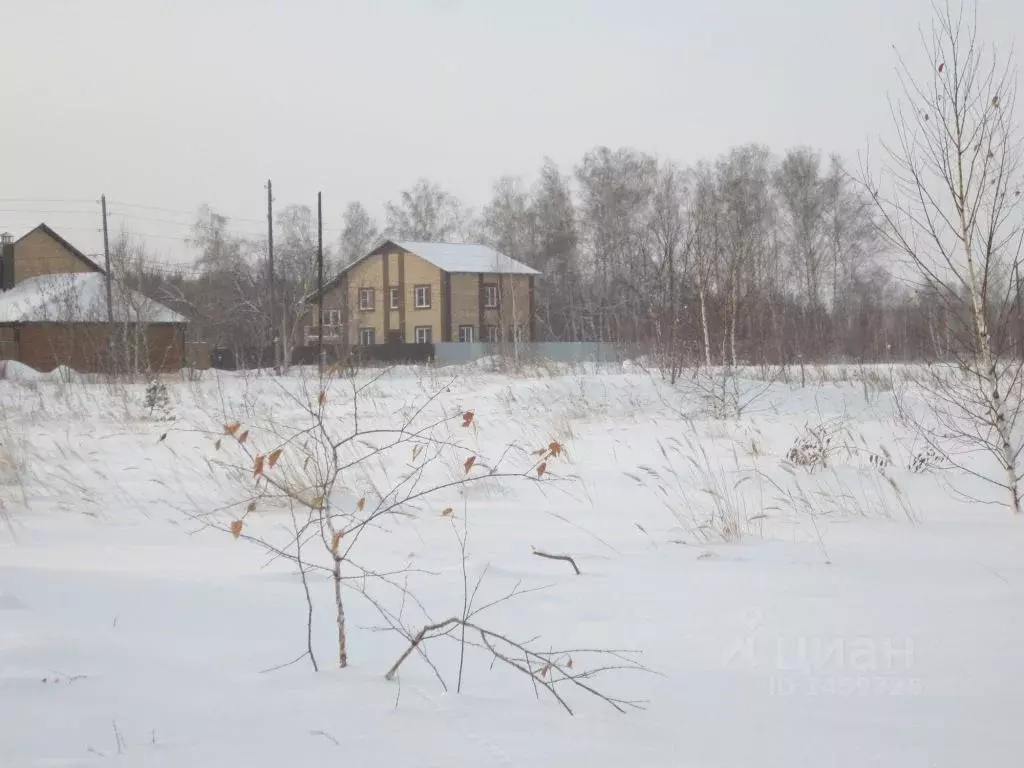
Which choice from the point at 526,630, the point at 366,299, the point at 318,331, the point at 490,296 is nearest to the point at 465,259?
the point at 490,296

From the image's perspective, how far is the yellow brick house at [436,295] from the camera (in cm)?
4322

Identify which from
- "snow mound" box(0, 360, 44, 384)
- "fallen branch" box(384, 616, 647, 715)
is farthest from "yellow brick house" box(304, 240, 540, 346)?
"fallen branch" box(384, 616, 647, 715)

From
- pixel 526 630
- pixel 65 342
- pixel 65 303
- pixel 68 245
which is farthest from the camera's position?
pixel 68 245

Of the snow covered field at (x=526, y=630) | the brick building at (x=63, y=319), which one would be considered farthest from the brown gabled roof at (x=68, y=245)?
the snow covered field at (x=526, y=630)

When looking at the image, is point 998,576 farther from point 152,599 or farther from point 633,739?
point 152,599

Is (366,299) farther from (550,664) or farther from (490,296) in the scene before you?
(550,664)

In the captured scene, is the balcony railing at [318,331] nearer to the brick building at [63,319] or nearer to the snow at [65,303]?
the brick building at [63,319]

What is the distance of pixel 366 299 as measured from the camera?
4619 cm

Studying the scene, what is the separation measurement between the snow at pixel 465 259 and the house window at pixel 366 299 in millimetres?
3317

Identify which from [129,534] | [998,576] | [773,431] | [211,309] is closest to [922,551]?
[998,576]

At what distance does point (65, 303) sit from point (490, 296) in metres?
19.6

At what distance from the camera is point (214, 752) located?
201 centimetres

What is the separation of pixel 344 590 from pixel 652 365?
15757 mm

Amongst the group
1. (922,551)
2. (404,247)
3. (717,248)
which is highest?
(404,247)
